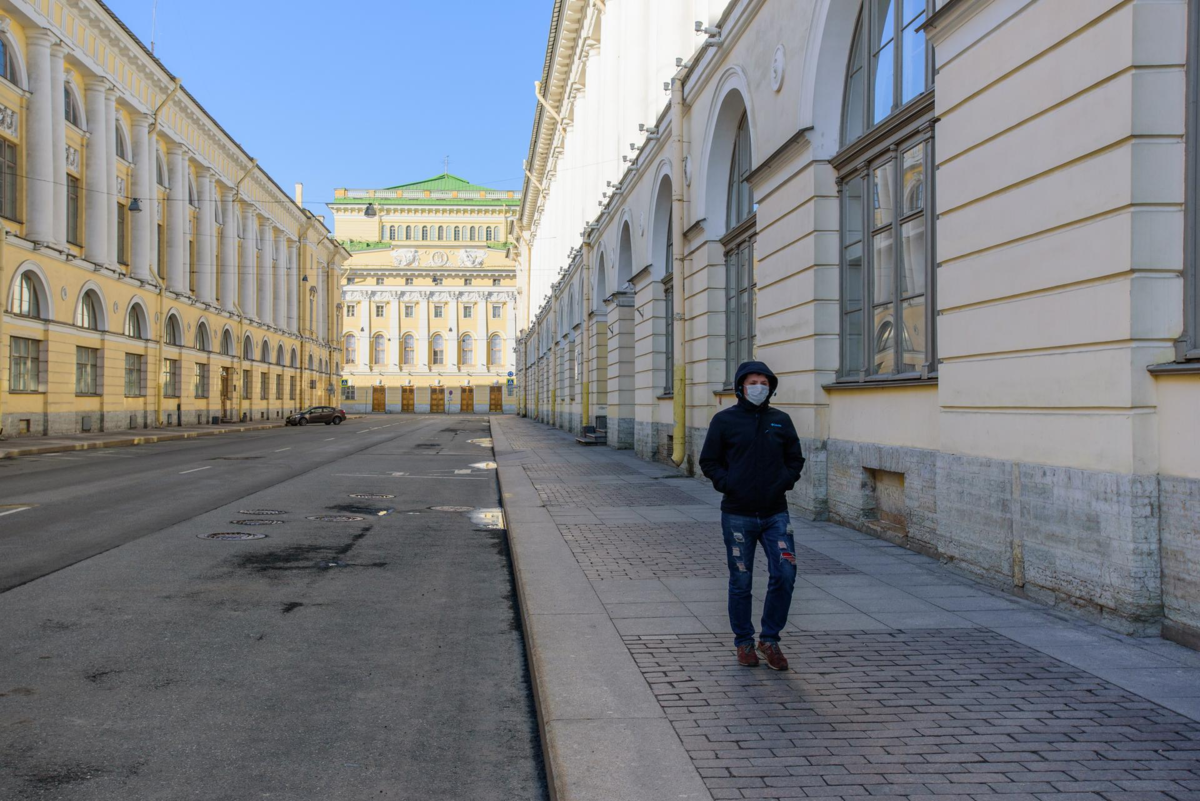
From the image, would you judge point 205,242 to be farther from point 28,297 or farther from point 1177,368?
point 1177,368

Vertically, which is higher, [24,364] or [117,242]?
[117,242]

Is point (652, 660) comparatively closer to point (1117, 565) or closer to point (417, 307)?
point (1117, 565)

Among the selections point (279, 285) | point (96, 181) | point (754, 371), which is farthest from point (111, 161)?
point (754, 371)

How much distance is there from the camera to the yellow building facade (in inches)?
1166

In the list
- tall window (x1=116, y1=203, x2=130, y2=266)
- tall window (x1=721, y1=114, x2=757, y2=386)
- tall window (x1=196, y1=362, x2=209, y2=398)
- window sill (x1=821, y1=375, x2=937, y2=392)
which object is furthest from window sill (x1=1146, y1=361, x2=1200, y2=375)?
tall window (x1=196, y1=362, x2=209, y2=398)

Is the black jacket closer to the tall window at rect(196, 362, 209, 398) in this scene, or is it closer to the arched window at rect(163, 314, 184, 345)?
the arched window at rect(163, 314, 184, 345)

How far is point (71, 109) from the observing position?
33312mm

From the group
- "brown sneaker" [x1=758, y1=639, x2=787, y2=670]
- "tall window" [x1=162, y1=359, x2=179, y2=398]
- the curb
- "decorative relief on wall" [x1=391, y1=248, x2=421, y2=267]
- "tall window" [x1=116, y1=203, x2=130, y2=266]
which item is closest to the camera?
"brown sneaker" [x1=758, y1=639, x2=787, y2=670]

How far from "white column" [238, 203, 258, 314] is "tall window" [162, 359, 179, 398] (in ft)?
38.6

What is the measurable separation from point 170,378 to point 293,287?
1030 inches

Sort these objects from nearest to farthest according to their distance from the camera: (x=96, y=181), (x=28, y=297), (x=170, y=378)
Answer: (x=28, y=297) < (x=96, y=181) < (x=170, y=378)

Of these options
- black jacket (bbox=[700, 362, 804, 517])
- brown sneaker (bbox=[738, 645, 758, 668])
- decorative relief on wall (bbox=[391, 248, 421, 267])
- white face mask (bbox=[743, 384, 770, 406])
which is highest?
decorative relief on wall (bbox=[391, 248, 421, 267])

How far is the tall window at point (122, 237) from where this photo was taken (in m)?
37.4

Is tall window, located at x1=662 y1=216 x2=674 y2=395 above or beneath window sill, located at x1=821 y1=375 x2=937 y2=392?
above
